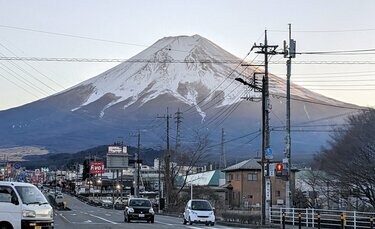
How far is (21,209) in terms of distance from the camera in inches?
742

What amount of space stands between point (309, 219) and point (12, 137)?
13764 cm

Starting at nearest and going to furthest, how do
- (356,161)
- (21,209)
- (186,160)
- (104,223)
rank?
(21,209)
(104,223)
(356,161)
(186,160)

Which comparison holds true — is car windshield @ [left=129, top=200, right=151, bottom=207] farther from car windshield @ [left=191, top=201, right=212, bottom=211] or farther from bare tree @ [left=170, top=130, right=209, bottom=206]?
bare tree @ [left=170, top=130, right=209, bottom=206]

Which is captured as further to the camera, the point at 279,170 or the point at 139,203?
the point at 139,203

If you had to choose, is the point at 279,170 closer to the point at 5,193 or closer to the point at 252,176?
the point at 5,193

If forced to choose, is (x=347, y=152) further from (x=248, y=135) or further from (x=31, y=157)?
(x=248, y=135)

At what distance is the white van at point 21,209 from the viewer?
18.8 meters

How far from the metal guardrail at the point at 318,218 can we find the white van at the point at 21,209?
14.3m

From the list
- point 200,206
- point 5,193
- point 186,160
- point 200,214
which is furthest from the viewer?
point 186,160

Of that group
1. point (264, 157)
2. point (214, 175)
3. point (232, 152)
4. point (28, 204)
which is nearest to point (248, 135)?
point (232, 152)

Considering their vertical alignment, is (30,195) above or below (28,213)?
above

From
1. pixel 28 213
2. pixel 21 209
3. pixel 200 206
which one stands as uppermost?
pixel 21 209

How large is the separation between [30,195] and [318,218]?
15839 millimetres

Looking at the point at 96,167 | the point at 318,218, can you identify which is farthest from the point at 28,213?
the point at 96,167
